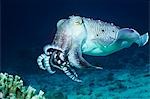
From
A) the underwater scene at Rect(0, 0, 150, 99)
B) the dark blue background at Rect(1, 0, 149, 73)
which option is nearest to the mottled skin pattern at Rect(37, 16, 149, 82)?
the underwater scene at Rect(0, 0, 150, 99)

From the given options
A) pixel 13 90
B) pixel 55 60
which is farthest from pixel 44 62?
pixel 13 90

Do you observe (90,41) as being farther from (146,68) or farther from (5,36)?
(5,36)

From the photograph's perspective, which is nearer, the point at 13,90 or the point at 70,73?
the point at 13,90

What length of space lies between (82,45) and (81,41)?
8 centimetres

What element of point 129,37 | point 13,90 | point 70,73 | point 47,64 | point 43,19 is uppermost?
point 43,19

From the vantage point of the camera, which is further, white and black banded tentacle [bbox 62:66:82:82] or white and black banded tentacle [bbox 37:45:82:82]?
white and black banded tentacle [bbox 62:66:82:82]

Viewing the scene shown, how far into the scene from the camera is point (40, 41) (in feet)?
26.6

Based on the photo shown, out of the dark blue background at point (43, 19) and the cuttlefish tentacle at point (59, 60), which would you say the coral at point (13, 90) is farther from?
the dark blue background at point (43, 19)

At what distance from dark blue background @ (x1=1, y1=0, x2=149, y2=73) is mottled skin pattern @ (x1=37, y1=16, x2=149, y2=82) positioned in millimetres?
221

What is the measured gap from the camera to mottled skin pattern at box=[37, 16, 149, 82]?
6551mm

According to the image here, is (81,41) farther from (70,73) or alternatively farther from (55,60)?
(70,73)

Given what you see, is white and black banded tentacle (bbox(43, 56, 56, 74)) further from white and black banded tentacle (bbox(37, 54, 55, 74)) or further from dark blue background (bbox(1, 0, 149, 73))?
dark blue background (bbox(1, 0, 149, 73))

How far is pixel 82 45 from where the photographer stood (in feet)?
22.1

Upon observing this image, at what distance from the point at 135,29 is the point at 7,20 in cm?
307
